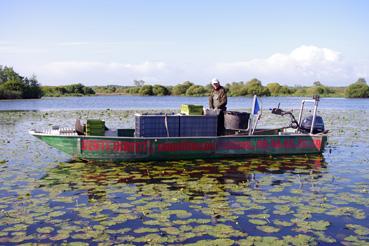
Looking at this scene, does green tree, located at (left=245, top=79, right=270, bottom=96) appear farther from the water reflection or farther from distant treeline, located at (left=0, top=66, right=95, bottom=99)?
the water reflection

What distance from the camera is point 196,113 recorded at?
43.0 ft

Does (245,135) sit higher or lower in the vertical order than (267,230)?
higher

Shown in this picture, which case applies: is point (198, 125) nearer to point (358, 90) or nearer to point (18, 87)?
point (18, 87)

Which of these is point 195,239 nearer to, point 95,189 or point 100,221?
point 100,221

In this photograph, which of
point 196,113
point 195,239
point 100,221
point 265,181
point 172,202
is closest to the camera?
point 195,239

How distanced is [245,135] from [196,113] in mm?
1759

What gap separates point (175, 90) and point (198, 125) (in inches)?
3641

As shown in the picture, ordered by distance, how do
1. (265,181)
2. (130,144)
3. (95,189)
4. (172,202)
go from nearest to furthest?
(172,202) < (95,189) < (265,181) < (130,144)

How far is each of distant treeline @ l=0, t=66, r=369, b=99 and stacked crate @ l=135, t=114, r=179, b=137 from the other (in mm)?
63076

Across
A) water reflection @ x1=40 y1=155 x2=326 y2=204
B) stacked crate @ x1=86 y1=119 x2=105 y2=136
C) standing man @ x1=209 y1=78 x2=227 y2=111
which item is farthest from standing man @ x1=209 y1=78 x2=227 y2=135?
stacked crate @ x1=86 y1=119 x2=105 y2=136

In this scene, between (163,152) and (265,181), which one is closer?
(265,181)

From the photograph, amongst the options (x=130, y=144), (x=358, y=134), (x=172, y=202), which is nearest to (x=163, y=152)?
(x=130, y=144)

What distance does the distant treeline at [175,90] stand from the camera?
244ft

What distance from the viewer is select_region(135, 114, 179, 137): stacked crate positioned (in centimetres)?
1241
